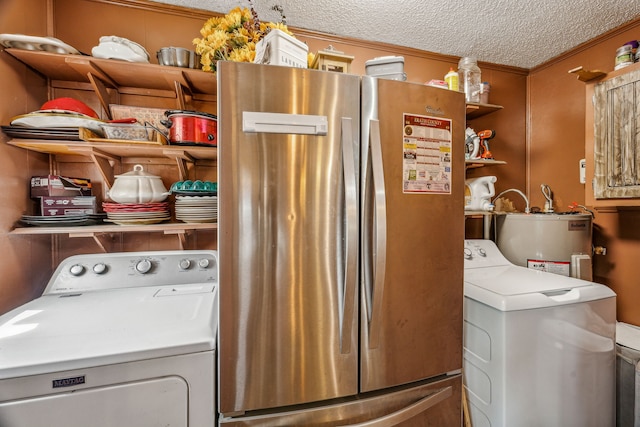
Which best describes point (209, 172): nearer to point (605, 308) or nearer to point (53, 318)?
point (53, 318)

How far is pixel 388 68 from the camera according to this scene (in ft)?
4.01

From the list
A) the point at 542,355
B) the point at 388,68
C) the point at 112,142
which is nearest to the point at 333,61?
the point at 388,68

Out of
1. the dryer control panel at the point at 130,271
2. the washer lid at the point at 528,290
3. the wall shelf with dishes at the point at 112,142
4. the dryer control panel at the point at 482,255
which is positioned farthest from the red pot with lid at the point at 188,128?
the dryer control panel at the point at 482,255

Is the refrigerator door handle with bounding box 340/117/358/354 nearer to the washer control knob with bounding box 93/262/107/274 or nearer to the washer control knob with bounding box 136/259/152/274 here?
the washer control knob with bounding box 136/259/152/274

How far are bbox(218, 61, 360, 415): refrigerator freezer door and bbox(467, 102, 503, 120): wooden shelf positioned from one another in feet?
4.28

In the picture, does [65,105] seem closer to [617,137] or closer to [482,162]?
[482,162]

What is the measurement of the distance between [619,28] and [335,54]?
2.01 meters

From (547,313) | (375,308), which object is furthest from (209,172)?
(547,313)

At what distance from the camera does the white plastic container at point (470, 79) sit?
1973 mm

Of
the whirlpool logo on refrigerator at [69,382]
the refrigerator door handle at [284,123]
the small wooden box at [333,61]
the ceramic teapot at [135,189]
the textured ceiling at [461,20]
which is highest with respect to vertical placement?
the textured ceiling at [461,20]

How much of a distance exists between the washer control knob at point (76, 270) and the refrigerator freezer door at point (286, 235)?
2.97 feet

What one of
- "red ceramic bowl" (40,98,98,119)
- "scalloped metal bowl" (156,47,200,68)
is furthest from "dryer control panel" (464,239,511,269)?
Result: "red ceramic bowl" (40,98,98,119)

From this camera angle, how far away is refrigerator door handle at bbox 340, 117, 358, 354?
94 centimetres

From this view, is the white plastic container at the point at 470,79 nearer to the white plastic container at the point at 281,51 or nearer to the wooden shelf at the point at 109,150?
the white plastic container at the point at 281,51
